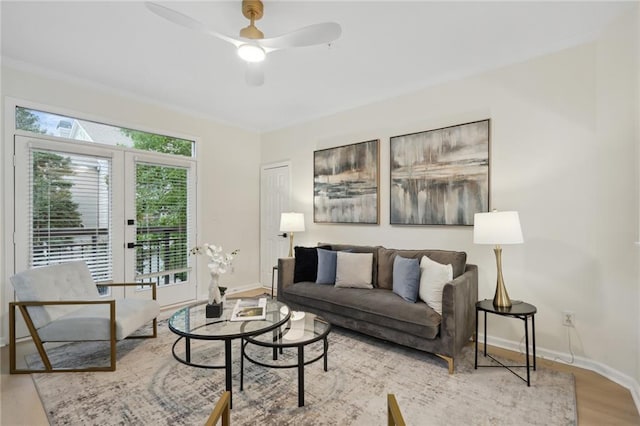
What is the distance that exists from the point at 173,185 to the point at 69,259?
56.6 inches

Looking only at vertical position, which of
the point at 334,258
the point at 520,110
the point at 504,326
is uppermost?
the point at 520,110

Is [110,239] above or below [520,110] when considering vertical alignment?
below

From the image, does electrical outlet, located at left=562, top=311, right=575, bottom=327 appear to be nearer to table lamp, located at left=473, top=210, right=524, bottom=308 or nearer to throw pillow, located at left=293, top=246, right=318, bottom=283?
A: table lamp, located at left=473, top=210, right=524, bottom=308

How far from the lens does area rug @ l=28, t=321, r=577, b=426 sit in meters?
1.93

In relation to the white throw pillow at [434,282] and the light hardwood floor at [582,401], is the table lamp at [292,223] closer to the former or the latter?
the white throw pillow at [434,282]

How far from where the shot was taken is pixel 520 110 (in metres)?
2.88

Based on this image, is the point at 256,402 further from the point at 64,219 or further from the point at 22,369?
the point at 64,219

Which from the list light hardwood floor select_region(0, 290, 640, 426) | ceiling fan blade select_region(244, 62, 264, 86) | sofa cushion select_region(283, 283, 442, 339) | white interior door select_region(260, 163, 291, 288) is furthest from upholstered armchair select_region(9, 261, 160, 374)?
white interior door select_region(260, 163, 291, 288)

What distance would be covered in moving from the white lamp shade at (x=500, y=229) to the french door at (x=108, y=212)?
3663mm

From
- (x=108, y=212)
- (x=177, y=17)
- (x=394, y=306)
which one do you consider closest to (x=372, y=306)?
(x=394, y=306)

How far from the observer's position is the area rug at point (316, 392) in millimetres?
1930

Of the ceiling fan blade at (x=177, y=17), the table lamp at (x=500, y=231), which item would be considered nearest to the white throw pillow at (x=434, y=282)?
the table lamp at (x=500, y=231)

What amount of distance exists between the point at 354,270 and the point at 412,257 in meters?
0.62

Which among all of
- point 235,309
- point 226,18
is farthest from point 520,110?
point 235,309
